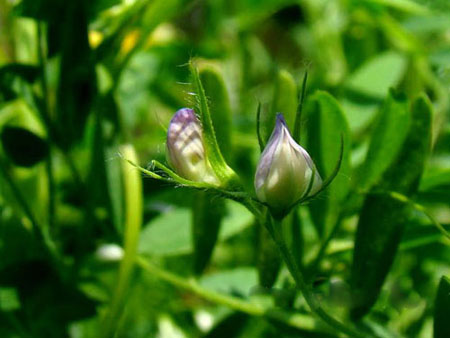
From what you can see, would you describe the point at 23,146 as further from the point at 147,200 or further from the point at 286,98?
the point at 286,98

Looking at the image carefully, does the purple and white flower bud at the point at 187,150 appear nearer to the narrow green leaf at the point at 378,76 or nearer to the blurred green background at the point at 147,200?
the blurred green background at the point at 147,200

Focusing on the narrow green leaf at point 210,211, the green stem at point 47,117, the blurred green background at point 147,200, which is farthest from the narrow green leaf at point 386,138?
the green stem at point 47,117

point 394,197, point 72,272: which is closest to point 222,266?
point 72,272

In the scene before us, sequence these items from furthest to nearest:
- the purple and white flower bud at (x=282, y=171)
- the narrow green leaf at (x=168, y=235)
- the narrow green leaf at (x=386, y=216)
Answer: the narrow green leaf at (x=168, y=235) → the narrow green leaf at (x=386, y=216) → the purple and white flower bud at (x=282, y=171)

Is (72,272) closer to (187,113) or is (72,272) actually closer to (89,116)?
(89,116)

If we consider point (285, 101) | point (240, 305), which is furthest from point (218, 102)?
→ point (240, 305)

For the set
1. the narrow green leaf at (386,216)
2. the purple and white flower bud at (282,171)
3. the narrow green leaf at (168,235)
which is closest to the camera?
the purple and white flower bud at (282,171)
